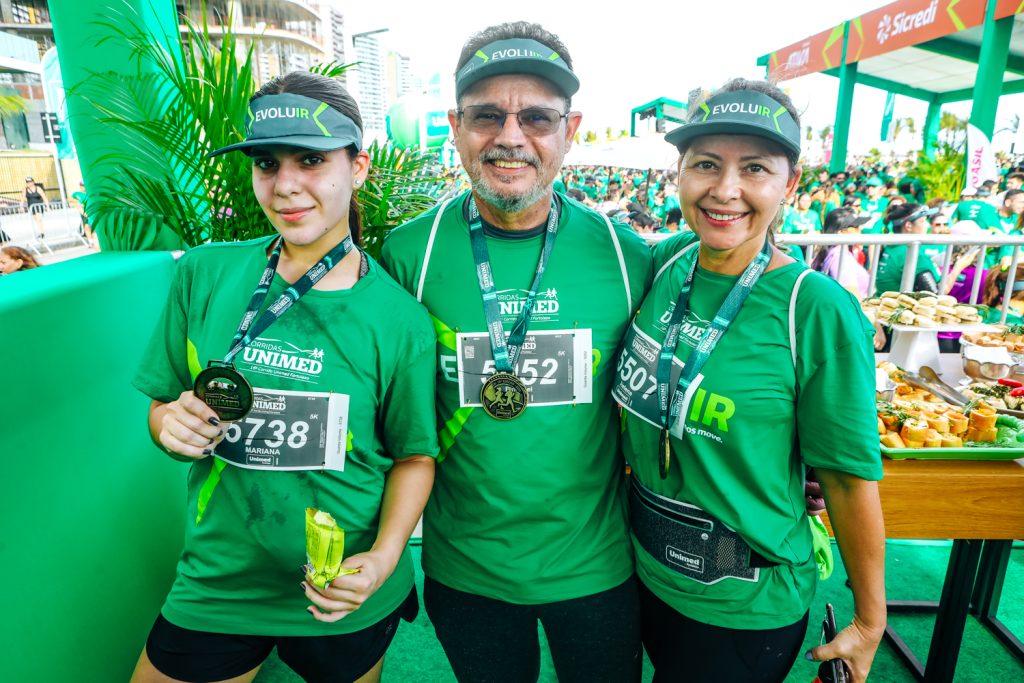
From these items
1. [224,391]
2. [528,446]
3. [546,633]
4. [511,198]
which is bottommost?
[546,633]

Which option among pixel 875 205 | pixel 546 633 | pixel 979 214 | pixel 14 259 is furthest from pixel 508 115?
pixel 875 205

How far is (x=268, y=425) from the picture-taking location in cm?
135

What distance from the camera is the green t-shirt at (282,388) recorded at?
54.5 inches

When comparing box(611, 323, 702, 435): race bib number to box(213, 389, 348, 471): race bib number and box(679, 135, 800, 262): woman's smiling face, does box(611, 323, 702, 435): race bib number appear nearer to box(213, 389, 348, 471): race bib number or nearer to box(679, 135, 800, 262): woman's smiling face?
box(679, 135, 800, 262): woman's smiling face

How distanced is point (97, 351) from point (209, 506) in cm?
83

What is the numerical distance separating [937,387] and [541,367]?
2254 millimetres

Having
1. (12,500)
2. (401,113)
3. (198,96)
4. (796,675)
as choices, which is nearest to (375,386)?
(12,500)

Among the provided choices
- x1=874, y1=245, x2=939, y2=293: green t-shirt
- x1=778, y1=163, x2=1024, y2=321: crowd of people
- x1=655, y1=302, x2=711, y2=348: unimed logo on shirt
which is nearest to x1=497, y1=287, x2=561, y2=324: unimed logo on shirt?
x1=655, y1=302, x2=711, y2=348: unimed logo on shirt

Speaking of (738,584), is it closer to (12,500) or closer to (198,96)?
(12,500)

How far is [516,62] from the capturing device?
152 cm

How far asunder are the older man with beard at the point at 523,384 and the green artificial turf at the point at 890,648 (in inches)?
42.1

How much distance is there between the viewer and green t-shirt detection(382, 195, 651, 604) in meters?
1.56

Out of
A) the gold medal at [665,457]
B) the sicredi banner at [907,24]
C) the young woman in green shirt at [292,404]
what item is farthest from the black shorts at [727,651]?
the sicredi banner at [907,24]

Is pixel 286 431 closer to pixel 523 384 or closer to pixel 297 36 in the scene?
pixel 523 384
